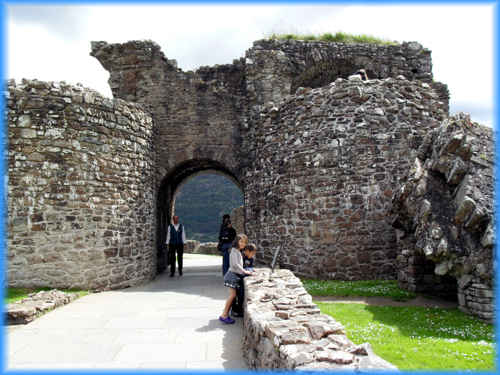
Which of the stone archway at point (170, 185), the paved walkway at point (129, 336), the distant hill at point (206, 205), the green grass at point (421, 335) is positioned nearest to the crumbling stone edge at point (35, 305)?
the paved walkway at point (129, 336)

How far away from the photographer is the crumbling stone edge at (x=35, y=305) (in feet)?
19.8

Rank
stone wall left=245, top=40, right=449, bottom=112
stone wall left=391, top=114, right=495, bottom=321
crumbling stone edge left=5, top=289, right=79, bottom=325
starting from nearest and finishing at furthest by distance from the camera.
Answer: crumbling stone edge left=5, top=289, right=79, bottom=325, stone wall left=391, top=114, right=495, bottom=321, stone wall left=245, top=40, right=449, bottom=112

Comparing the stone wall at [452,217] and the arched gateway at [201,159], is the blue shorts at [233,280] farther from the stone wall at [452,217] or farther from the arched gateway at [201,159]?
the arched gateway at [201,159]

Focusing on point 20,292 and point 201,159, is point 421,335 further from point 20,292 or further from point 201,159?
point 201,159

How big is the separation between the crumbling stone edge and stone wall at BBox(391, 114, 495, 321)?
22.8ft

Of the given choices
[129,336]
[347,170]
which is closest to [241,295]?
[129,336]

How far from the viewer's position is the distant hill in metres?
39.5

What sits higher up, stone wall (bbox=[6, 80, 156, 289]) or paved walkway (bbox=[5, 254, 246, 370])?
stone wall (bbox=[6, 80, 156, 289])

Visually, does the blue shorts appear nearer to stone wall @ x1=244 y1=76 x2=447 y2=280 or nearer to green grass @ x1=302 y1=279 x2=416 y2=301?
green grass @ x1=302 y1=279 x2=416 y2=301

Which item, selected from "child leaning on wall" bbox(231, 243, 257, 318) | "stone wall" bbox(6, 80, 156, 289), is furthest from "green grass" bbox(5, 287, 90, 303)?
"child leaning on wall" bbox(231, 243, 257, 318)

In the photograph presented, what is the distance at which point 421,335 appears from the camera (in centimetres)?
557

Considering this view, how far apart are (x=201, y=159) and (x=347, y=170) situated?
212 inches

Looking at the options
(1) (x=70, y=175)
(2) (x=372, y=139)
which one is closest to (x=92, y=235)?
(1) (x=70, y=175)

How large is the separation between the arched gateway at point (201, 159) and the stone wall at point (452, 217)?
0.39 m
